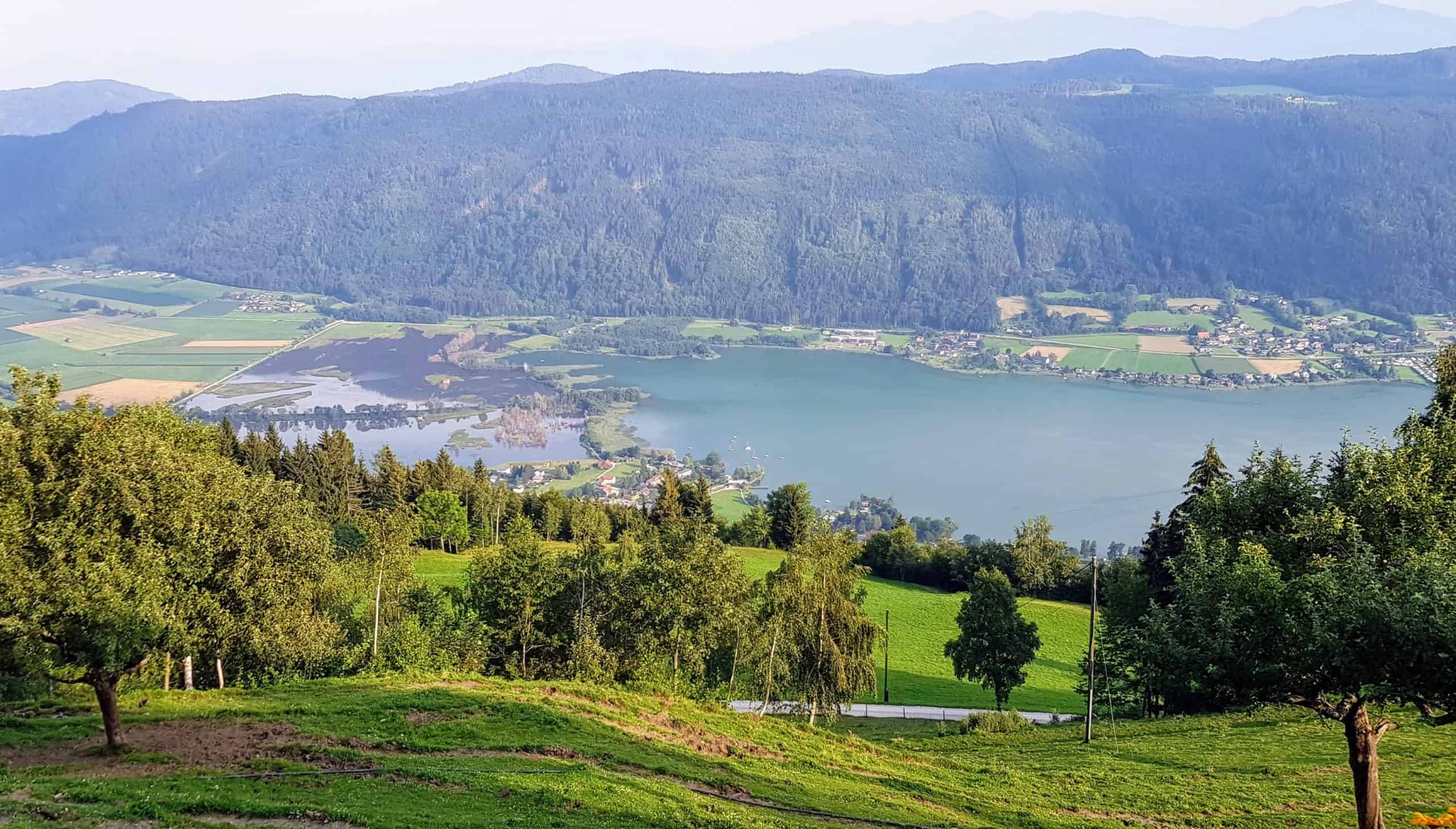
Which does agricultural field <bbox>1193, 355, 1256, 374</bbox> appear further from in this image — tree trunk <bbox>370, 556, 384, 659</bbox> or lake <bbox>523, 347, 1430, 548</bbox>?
tree trunk <bbox>370, 556, 384, 659</bbox>

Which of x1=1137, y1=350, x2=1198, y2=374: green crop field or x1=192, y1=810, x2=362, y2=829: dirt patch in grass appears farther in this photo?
x1=1137, y1=350, x2=1198, y2=374: green crop field

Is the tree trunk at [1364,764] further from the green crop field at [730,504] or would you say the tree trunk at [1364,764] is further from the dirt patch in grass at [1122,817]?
the green crop field at [730,504]

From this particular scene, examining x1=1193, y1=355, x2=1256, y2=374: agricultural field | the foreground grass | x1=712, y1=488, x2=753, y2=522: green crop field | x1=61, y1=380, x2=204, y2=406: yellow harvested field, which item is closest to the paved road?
the foreground grass

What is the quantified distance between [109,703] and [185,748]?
146 cm

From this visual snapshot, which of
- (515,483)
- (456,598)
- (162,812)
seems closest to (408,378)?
(515,483)

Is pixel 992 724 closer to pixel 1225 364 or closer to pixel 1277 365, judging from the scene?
pixel 1225 364

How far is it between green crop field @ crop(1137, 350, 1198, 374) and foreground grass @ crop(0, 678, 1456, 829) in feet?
591

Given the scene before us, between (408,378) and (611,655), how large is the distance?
178142 millimetres

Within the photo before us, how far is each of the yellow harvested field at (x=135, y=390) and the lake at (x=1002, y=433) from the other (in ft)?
243

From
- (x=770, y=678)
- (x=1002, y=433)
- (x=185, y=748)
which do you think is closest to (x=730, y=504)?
(x=1002, y=433)

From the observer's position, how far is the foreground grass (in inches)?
540

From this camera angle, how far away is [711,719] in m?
22.0

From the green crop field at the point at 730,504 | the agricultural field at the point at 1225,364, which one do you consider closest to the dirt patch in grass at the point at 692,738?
the green crop field at the point at 730,504

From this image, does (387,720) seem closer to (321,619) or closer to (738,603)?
(321,619)
